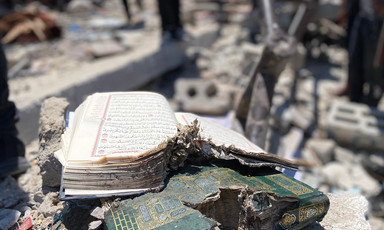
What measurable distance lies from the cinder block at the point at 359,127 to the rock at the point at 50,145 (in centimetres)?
376

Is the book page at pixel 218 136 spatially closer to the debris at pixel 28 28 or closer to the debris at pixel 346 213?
the debris at pixel 346 213

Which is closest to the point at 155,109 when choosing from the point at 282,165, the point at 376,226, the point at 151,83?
the point at 282,165

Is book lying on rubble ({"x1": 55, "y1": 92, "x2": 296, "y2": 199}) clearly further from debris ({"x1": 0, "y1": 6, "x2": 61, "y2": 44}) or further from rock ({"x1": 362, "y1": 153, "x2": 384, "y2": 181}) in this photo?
debris ({"x1": 0, "y1": 6, "x2": 61, "y2": 44})

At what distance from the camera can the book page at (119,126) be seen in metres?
1.27

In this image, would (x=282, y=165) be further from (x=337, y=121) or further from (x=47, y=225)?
(x=337, y=121)

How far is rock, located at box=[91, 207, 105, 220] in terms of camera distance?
1.19 meters

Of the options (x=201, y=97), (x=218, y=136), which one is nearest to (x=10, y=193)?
(x=218, y=136)

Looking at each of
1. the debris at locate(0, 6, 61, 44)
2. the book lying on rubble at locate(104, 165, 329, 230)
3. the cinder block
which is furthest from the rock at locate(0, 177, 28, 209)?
the debris at locate(0, 6, 61, 44)

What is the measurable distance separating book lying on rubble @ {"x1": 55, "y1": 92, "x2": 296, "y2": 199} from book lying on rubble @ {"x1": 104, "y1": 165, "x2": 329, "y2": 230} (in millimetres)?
74

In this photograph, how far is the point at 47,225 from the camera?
1.40 metres

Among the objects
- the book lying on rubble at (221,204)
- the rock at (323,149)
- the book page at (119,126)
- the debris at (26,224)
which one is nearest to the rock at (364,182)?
the rock at (323,149)

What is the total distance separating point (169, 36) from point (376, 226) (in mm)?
3859

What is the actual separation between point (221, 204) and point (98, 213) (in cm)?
48

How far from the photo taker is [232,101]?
14.5 feet
